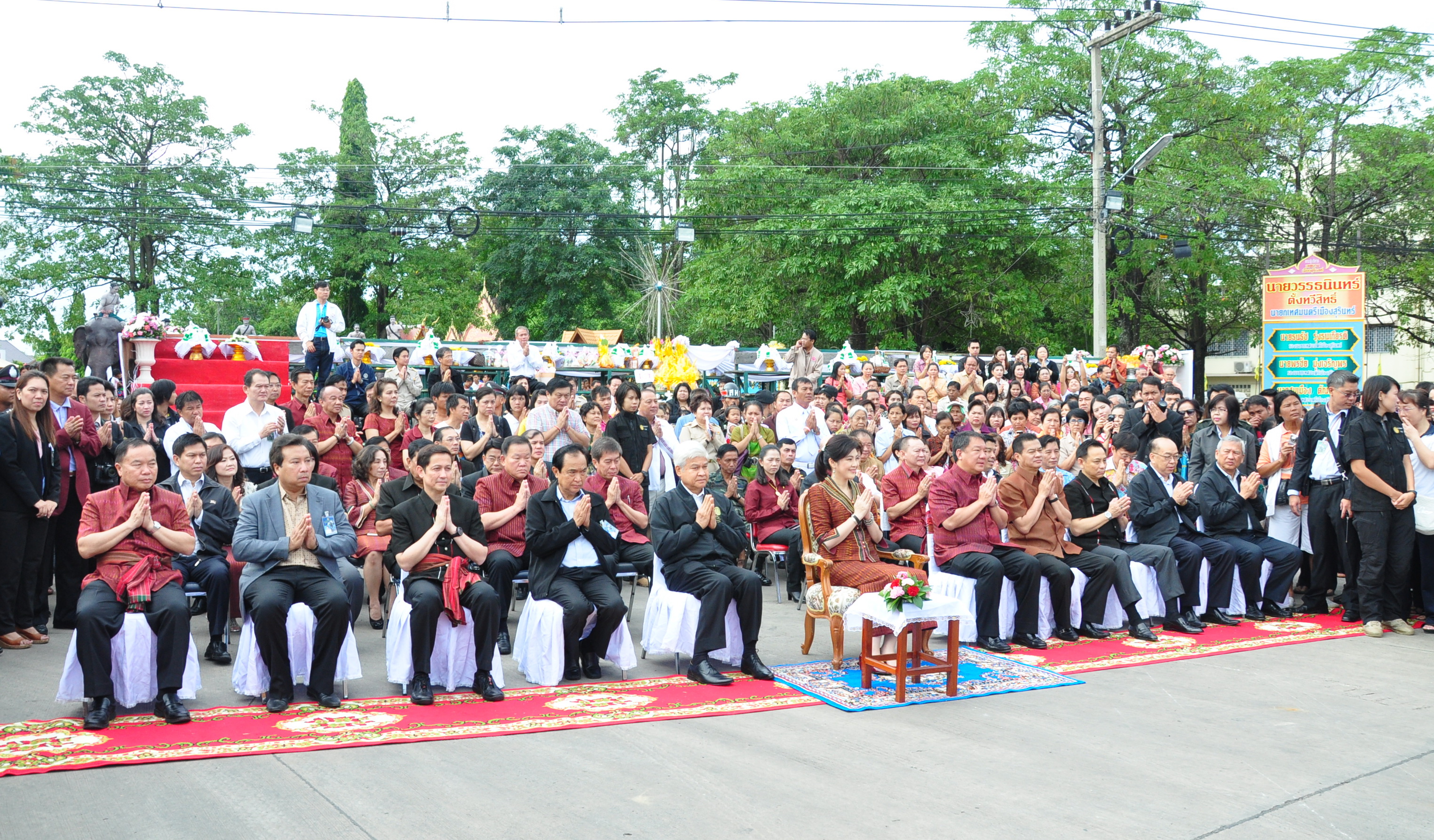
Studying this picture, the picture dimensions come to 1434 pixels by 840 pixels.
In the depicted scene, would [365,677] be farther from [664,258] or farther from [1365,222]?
[664,258]

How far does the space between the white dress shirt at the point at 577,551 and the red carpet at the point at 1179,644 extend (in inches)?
111

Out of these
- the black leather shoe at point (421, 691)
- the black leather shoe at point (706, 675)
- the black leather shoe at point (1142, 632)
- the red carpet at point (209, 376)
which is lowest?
the black leather shoe at point (1142, 632)

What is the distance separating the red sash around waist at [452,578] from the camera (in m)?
5.75

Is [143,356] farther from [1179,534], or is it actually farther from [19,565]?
[1179,534]

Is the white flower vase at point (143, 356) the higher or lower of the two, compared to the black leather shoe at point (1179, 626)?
higher

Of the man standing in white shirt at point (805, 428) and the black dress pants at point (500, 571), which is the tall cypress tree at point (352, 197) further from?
the black dress pants at point (500, 571)

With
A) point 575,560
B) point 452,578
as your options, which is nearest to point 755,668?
point 575,560

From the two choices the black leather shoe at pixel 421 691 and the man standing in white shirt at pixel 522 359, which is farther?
the man standing in white shirt at pixel 522 359

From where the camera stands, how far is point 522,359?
13930 mm

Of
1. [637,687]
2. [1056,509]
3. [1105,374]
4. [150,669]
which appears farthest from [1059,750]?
[1105,374]

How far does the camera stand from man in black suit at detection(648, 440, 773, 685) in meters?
6.22

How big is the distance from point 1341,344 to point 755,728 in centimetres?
1185

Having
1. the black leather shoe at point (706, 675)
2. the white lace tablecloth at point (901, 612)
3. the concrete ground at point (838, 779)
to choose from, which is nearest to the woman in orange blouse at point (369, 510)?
the concrete ground at point (838, 779)

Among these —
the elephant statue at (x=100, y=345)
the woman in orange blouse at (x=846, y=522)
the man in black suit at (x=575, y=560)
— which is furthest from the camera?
the elephant statue at (x=100, y=345)
